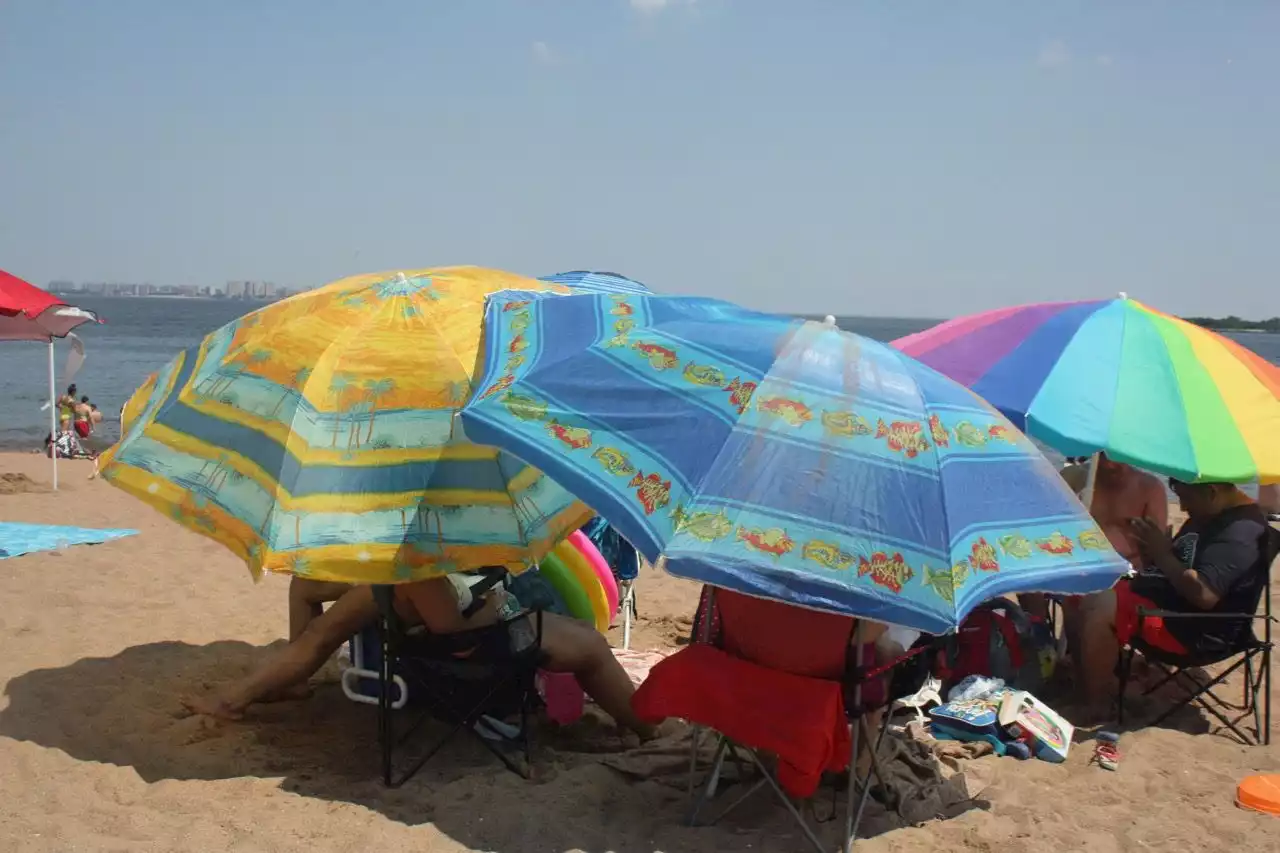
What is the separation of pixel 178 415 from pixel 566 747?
1.91m

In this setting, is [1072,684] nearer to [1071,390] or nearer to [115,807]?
[1071,390]

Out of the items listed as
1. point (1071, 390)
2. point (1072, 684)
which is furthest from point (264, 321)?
→ point (1072, 684)

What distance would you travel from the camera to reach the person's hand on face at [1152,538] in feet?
15.8

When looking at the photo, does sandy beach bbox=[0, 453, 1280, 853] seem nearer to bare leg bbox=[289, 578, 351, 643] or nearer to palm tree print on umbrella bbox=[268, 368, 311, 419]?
bare leg bbox=[289, 578, 351, 643]

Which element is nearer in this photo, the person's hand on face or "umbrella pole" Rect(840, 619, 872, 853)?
"umbrella pole" Rect(840, 619, 872, 853)

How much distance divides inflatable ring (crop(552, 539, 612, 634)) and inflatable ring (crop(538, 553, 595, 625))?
2 centimetres

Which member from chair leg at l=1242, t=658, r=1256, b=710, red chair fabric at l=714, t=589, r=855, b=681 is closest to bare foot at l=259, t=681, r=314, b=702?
red chair fabric at l=714, t=589, r=855, b=681

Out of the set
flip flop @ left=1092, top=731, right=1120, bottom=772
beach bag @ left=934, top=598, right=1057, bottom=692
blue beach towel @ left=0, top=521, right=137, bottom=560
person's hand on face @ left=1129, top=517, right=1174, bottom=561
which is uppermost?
person's hand on face @ left=1129, top=517, right=1174, bottom=561

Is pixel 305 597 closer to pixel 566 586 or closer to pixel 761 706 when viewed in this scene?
pixel 566 586

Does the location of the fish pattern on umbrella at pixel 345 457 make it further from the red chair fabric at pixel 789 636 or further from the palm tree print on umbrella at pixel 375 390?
the red chair fabric at pixel 789 636

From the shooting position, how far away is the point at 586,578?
445 centimetres

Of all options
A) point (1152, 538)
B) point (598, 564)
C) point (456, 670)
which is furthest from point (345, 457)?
point (1152, 538)

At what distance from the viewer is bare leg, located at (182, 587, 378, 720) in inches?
160

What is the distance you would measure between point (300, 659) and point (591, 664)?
1.13 meters
